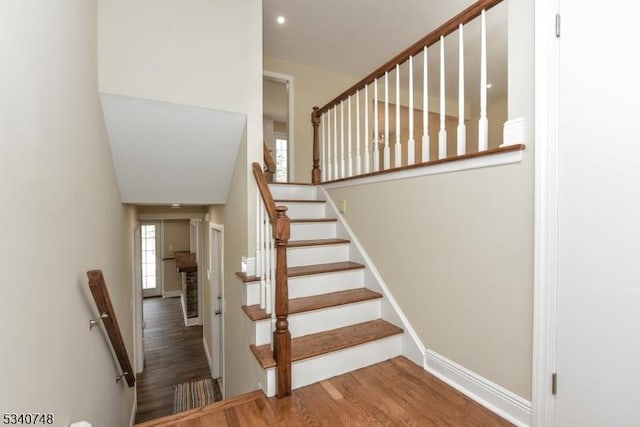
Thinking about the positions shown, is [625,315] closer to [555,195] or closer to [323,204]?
[555,195]

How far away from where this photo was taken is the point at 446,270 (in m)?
1.92

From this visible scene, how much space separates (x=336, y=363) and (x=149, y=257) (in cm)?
781

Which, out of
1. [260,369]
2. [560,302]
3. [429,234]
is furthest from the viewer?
[429,234]

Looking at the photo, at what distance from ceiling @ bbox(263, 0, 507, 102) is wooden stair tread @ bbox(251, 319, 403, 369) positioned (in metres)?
3.26

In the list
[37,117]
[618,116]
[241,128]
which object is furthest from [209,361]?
[618,116]

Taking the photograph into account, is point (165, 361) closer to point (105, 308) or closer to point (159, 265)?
point (159, 265)

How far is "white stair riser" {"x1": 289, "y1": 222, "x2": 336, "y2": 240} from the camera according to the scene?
9.76ft

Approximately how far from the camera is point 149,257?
320 inches

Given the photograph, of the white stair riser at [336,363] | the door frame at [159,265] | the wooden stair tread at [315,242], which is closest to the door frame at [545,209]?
the white stair riser at [336,363]

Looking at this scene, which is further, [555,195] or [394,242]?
[394,242]

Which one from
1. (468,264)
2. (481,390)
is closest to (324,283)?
(468,264)

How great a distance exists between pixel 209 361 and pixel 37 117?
4650mm

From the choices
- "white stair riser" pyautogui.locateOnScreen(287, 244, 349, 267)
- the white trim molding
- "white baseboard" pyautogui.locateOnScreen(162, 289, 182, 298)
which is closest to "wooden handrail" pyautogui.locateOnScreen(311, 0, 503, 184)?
the white trim molding

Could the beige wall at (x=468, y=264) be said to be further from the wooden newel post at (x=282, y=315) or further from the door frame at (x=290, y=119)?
the door frame at (x=290, y=119)
